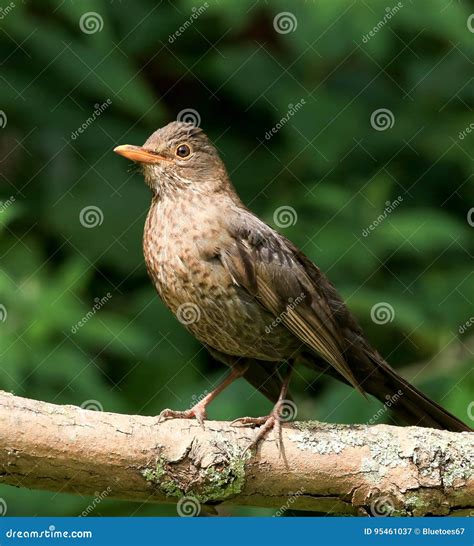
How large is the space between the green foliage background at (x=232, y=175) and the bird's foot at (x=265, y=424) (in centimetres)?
81

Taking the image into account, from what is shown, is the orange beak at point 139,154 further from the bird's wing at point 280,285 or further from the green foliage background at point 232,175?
the green foliage background at point 232,175

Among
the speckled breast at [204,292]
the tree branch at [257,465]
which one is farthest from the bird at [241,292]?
the tree branch at [257,465]

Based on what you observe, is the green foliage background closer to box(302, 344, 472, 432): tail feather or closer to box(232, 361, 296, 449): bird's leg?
box(302, 344, 472, 432): tail feather

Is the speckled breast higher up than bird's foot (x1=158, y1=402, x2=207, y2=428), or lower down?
higher up

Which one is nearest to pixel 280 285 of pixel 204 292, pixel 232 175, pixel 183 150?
pixel 204 292

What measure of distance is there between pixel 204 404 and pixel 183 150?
1.42 meters

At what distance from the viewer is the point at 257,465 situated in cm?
479

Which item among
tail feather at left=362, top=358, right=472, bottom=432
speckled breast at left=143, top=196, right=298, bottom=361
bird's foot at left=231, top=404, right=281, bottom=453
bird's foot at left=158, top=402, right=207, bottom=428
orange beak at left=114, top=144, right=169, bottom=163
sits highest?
tail feather at left=362, top=358, right=472, bottom=432

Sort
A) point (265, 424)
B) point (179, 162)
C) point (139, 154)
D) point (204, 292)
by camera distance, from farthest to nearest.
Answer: point (179, 162) < point (139, 154) < point (204, 292) < point (265, 424)

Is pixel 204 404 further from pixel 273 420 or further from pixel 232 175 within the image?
pixel 232 175

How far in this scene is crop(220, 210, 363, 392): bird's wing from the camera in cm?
538

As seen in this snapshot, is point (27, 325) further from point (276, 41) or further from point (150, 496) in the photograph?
point (276, 41)

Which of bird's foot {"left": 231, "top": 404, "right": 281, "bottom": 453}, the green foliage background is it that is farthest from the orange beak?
bird's foot {"left": 231, "top": 404, "right": 281, "bottom": 453}

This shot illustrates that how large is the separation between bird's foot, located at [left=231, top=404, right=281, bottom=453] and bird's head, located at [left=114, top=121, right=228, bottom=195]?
4.44 feet
